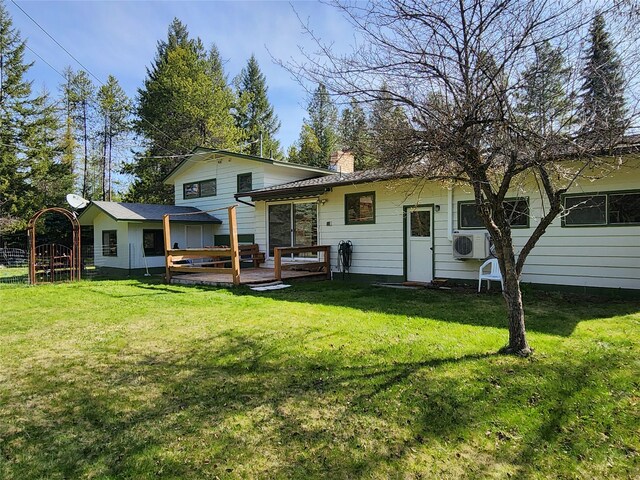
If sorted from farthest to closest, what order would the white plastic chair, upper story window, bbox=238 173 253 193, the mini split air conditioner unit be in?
upper story window, bbox=238 173 253 193, the mini split air conditioner unit, the white plastic chair

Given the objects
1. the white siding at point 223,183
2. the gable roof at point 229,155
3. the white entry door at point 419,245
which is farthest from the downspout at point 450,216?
the white siding at point 223,183

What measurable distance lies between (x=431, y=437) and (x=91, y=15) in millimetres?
11719

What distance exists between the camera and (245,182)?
14.2 m

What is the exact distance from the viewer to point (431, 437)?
8.63 feet

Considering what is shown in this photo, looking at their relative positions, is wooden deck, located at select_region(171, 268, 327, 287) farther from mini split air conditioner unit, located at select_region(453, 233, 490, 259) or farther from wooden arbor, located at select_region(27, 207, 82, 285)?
mini split air conditioner unit, located at select_region(453, 233, 490, 259)

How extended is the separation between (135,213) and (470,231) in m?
10.8

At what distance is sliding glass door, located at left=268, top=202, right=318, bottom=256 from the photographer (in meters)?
11.9

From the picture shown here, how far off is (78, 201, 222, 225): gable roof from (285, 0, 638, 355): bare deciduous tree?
9843 millimetres

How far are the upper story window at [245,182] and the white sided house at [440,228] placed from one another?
91cm

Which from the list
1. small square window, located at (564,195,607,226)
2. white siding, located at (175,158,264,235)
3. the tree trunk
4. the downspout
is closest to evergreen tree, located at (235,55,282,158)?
white siding, located at (175,158,264,235)

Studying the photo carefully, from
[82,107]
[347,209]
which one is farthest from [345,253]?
[82,107]

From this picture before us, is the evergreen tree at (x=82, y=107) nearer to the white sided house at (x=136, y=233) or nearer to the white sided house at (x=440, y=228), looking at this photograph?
the white sided house at (x=136, y=233)

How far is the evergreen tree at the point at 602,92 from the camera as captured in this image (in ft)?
10.8

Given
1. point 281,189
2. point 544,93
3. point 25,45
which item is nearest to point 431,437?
point 544,93
